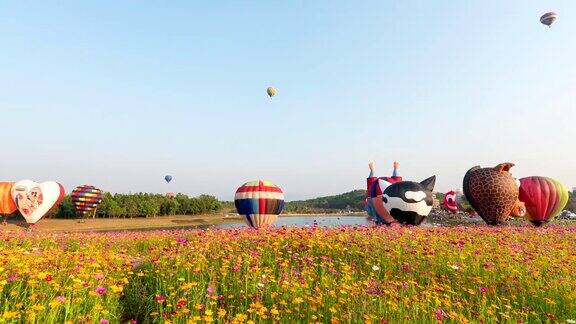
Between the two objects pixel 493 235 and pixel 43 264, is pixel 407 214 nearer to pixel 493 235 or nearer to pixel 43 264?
pixel 493 235

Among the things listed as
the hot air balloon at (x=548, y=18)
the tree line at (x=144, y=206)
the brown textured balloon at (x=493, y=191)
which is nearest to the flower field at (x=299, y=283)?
the brown textured balloon at (x=493, y=191)

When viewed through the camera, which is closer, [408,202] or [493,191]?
[408,202]

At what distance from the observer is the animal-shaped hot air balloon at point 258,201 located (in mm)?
22438

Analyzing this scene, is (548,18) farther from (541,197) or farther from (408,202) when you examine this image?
(408,202)

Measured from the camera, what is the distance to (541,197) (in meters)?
25.7

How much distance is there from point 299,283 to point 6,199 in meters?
47.8

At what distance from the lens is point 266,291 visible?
6.08m

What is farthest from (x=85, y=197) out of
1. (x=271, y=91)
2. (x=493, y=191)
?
(x=493, y=191)

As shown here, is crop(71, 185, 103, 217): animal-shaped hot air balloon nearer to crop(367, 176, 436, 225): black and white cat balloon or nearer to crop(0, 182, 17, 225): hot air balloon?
crop(0, 182, 17, 225): hot air balloon

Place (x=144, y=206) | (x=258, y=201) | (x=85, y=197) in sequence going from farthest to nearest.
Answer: (x=144, y=206)
(x=85, y=197)
(x=258, y=201)

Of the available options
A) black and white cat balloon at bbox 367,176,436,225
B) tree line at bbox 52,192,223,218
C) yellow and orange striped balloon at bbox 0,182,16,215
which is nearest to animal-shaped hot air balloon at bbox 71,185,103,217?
yellow and orange striped balloon at bbox 0,182,16,215

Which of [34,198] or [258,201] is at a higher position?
[34,198]

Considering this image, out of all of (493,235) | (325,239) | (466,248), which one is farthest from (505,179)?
(325,239)

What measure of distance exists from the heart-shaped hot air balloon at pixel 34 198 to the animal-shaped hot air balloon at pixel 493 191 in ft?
128
